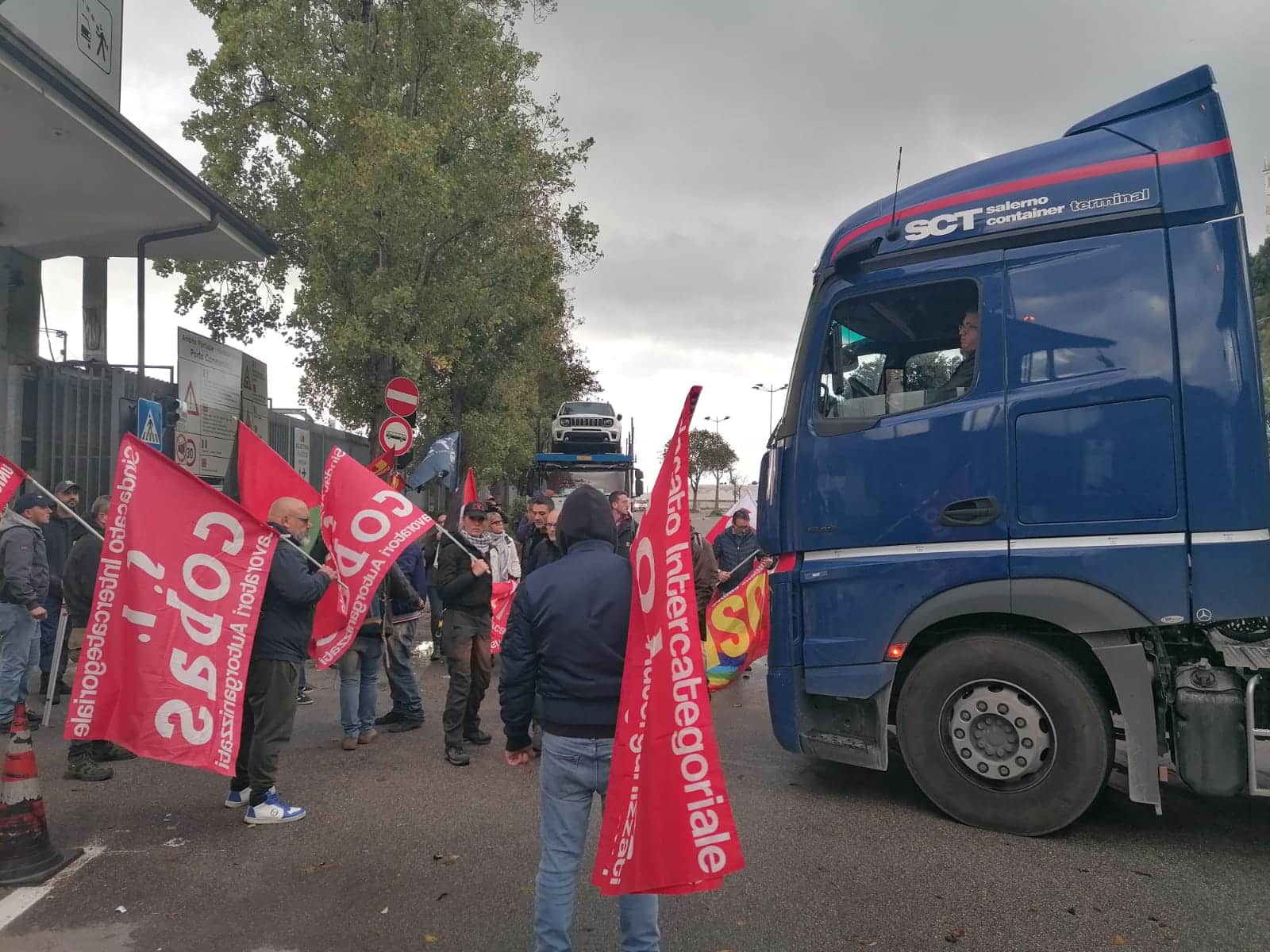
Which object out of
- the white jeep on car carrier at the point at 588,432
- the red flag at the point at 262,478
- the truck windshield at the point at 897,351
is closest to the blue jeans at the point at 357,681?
the red flag at the point at 262,478

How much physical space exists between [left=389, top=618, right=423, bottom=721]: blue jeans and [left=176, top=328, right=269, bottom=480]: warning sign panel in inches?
188

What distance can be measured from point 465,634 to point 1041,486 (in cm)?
402

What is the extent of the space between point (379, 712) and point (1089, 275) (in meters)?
6.65

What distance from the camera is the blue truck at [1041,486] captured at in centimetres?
486

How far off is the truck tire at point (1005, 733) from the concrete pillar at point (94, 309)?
10.1m

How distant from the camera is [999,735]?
5273 mm

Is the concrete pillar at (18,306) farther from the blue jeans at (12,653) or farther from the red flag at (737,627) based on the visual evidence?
the red flag at (737,627)

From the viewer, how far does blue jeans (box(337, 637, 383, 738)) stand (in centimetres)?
723

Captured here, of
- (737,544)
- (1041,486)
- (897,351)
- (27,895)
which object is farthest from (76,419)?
(1041,486)

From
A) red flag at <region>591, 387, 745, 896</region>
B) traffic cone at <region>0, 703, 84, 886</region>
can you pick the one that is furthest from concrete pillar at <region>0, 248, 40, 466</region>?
red flag at <region>591, 387, 745, 896</region>

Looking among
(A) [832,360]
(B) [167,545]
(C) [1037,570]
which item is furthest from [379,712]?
(C) [1037,570]

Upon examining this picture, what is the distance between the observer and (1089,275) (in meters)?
5.14

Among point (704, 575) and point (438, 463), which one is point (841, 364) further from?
point (438, 463)

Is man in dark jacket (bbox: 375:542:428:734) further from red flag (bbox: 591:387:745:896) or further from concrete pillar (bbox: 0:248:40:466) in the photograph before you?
red flag (bbox: 591:387:745:896)
